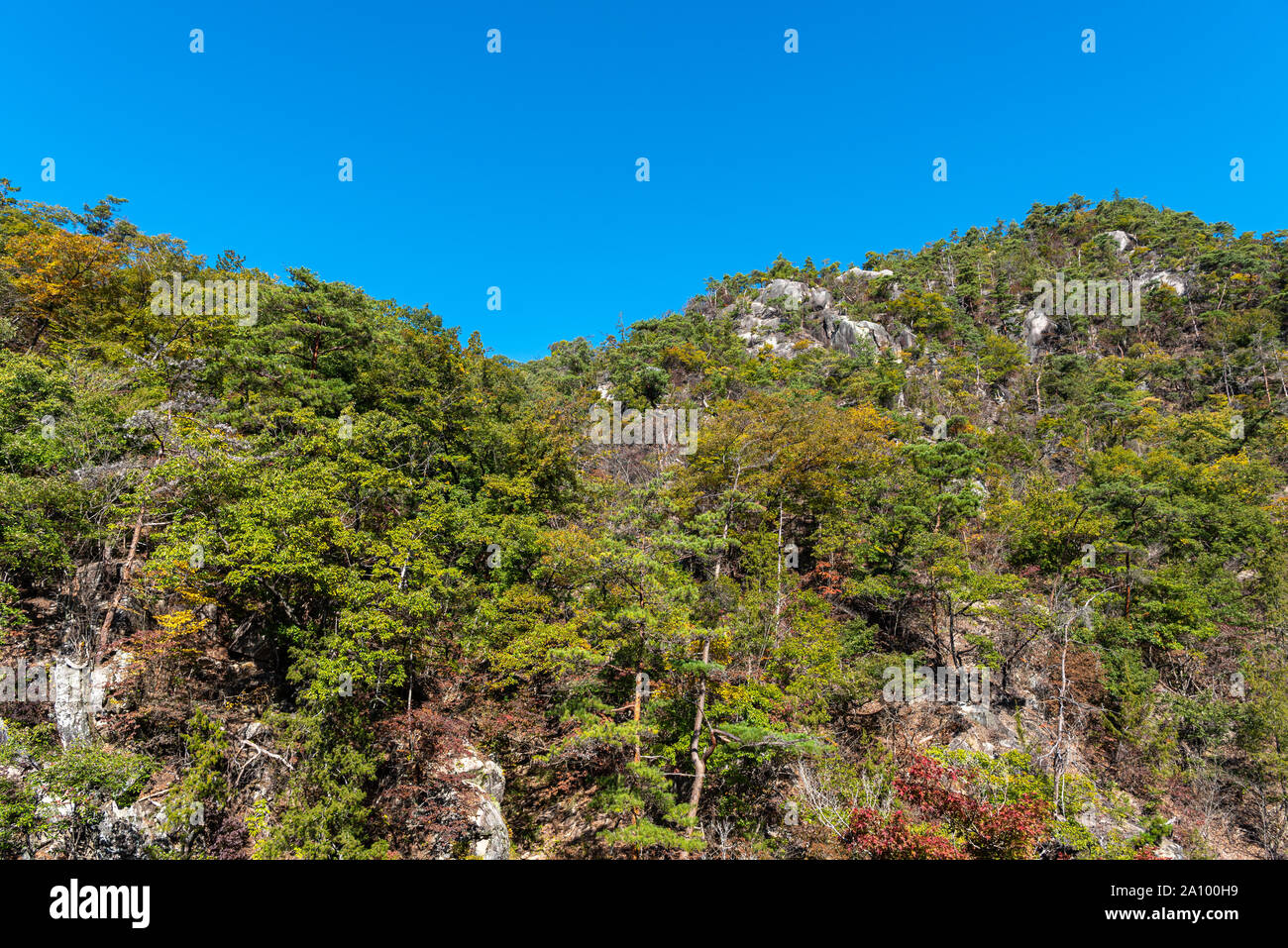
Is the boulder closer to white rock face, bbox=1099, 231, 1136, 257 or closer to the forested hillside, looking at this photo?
the forested hillside

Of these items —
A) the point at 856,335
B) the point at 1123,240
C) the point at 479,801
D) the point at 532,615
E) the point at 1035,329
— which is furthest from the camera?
the point at 1123,240

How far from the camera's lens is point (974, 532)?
2192cm

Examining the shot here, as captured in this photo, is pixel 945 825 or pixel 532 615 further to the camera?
pixel 532 615

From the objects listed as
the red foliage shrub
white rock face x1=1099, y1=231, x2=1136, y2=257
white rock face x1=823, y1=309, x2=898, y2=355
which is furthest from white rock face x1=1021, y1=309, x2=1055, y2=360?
the red foliage shrub

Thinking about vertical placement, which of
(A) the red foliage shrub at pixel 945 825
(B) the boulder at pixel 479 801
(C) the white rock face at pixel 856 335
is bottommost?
(B) the boulder at pixel 479 801

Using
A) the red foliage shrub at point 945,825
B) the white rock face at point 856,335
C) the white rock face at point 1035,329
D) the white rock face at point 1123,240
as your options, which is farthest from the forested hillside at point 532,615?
the white rock face at point 1123,240

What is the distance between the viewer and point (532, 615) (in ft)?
47.4

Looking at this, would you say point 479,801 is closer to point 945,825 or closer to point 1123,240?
point 945,825

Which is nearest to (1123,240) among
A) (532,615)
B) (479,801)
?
(532,615)

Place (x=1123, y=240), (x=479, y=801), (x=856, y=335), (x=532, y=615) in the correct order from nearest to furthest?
1. (x=479, y=801)
2. (x=532, y=615)
3. (x=856, y=335)
4. (x=1123, y=240)

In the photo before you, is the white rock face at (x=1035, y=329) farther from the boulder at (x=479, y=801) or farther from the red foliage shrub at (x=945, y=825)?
the boulder at (x=479, y=801)

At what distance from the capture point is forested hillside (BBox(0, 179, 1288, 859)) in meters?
10.4

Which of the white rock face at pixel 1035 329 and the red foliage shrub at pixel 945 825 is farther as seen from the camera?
the white rock face at pixel 1035 329

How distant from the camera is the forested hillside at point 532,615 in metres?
10.4
